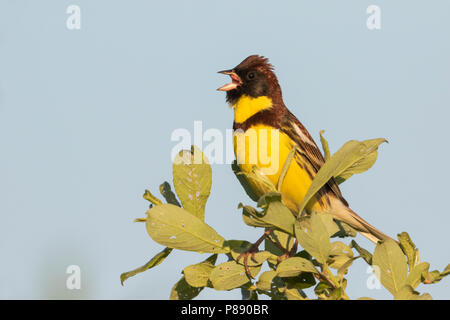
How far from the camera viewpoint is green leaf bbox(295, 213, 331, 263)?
233cm

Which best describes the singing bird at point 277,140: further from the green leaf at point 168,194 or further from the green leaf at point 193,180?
the green leaf at point 193,180

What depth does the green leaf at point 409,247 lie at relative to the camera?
2.50 metres

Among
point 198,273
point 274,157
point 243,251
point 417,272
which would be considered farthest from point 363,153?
point 274,157

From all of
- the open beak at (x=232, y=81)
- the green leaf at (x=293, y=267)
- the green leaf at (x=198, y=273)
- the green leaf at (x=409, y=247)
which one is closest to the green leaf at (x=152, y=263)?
the green leaf at (x=198, y=273)

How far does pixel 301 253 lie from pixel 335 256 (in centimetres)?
25

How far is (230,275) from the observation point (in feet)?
8.39

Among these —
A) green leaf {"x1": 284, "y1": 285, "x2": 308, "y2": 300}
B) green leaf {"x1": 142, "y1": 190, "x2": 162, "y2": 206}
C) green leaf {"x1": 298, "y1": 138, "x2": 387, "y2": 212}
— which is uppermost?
green leaf {"x1": 298, "y1": 138, "x2": 387, "y2": 212}

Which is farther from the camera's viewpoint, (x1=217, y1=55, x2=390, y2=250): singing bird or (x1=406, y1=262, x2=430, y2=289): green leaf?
(x1=217, y1=55, x2=390, y2=250): singing bird

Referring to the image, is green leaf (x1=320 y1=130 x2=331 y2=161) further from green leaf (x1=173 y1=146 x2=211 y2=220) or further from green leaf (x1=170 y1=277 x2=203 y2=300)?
green leaf (x1=170 y1=277 x2=203 y2=300)

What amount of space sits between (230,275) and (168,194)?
0.53 m

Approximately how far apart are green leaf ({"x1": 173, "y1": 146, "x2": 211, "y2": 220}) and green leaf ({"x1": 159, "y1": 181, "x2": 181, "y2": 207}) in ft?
0.55

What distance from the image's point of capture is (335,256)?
2680mm

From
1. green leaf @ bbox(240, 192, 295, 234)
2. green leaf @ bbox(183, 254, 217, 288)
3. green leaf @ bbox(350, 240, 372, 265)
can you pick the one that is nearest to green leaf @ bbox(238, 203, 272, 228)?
green leaf @ bbox(240, 192, 295, 234)

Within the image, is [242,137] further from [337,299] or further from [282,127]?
[337,299]
